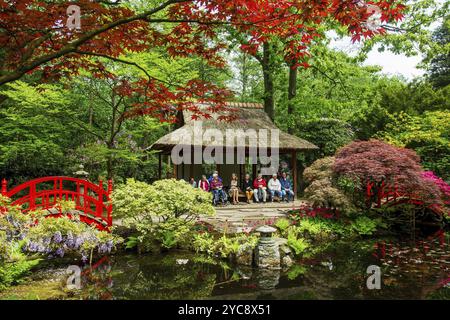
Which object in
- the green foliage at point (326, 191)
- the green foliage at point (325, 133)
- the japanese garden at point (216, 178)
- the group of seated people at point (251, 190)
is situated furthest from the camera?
the green foliage at point (325, 133)

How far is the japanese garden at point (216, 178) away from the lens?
496 cm

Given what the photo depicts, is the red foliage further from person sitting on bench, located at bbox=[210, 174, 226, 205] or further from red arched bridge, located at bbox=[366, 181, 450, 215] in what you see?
person sitting on bench, located at bbox=[210, 174, 226, 205]

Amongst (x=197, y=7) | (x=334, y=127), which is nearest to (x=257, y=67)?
(x=334, y=127)

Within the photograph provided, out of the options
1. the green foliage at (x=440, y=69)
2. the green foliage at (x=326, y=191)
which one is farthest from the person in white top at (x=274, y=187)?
the green foliage at (x=440, y=69)

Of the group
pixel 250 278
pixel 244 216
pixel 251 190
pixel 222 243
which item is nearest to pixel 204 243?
pixel 222 243

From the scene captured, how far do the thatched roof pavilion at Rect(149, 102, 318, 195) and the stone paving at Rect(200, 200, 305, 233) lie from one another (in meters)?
2.65

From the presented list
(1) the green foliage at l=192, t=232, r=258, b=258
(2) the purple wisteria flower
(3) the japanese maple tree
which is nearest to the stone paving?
(1) the green foliage at l=192, t=232, r=258, b=258

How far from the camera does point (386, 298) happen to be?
5426 millimetres

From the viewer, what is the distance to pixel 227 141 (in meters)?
15.0

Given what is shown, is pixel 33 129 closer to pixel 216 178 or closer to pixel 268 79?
pixel 216 178

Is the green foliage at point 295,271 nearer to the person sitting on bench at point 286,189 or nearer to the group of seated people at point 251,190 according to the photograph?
the group of seated people at point 251,190

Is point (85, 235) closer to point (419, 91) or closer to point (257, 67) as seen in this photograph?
point (419, 91)

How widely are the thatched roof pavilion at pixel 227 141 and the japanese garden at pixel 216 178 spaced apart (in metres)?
0.10

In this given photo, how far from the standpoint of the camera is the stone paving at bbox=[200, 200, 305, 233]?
32.3 ft
